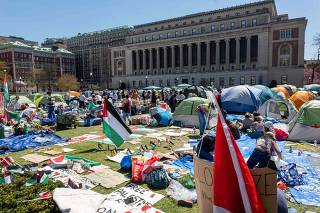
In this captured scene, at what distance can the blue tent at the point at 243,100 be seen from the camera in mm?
17359

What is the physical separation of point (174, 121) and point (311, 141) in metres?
6.81

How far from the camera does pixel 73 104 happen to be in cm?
2327

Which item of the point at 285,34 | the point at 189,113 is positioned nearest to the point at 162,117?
the point at 189,113

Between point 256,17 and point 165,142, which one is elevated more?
point 256,17

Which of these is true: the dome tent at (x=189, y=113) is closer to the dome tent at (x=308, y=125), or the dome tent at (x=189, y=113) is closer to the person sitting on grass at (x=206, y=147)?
the dome tent at (x=308, y=125)

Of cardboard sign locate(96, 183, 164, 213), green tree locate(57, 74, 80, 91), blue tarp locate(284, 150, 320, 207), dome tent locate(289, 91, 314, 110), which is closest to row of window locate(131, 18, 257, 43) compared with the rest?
green tree locate(57, 74, 80, 91)

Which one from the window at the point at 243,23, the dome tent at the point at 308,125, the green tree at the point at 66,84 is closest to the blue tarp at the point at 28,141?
the dome tent at the point at 308,125

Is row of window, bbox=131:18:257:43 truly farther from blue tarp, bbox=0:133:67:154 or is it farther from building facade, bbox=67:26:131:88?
blue tarp, bbox=0:133:67:154

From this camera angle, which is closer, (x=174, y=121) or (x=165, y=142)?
(x=165, y=142)

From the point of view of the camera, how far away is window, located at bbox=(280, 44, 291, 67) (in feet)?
203

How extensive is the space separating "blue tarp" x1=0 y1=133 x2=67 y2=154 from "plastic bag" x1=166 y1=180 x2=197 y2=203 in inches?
263

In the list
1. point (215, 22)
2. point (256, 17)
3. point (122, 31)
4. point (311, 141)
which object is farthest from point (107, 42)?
point (311, 141)

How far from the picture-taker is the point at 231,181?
131 inches

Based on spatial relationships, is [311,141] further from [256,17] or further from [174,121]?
[256,17]
